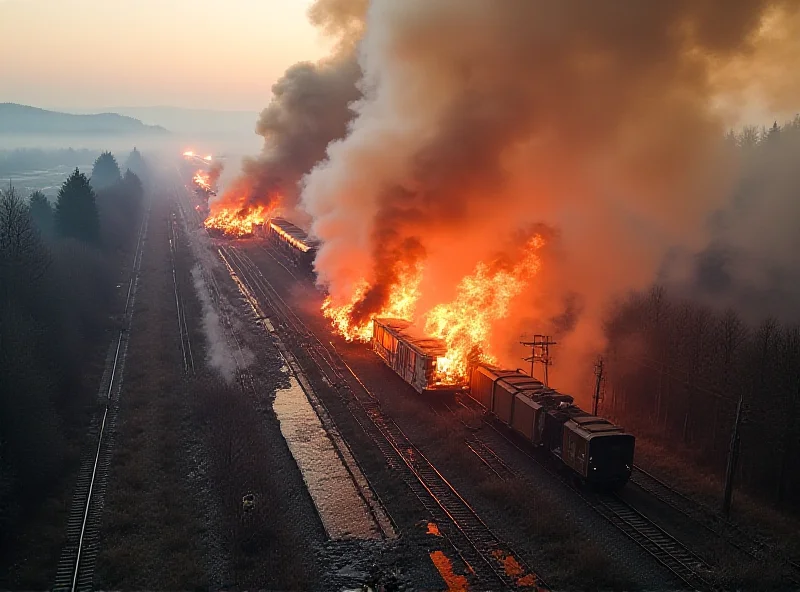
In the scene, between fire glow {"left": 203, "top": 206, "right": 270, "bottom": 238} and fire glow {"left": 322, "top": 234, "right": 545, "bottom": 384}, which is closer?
fire glow {"left": 322, "top": 234, "right": 545, "bottom": 384}

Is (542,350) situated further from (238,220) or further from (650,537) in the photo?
(238,220)

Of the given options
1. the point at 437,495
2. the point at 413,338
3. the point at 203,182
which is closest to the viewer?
the point at 437,495

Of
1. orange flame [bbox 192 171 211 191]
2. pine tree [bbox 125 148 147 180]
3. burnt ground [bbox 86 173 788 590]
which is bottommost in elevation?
burnt ground [bbox 86 173 788 590]

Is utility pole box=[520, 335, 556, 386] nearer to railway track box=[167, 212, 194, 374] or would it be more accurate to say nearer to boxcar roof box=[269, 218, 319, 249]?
railway track box=[167, 212, 194, 374]

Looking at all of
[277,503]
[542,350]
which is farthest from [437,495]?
[542,350]

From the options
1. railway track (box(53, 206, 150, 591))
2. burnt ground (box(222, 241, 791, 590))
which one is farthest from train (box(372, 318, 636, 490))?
railway track (box(53, 206, 150, 591))

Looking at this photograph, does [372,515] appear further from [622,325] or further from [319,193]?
[319,193]

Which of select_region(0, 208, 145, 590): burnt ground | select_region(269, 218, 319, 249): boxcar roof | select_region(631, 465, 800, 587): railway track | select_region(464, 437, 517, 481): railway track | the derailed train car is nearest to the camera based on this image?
select_region(0, 208, 145, 590): burnt ground
